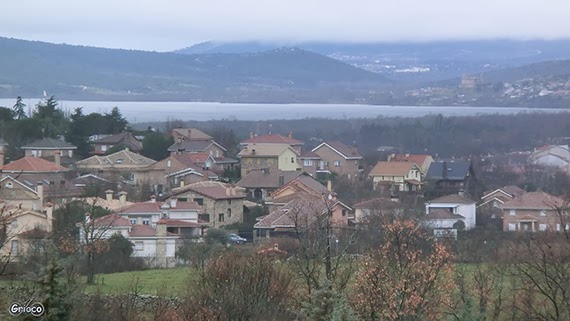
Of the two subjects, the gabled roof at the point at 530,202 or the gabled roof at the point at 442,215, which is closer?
the gabled roof at the point at 442,215

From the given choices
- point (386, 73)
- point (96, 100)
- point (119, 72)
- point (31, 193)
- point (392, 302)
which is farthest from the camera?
point (386, 73)

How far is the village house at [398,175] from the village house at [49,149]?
373 inches

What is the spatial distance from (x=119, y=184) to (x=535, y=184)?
1339cm

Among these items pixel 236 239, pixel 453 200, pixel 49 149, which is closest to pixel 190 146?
pixel 49 149

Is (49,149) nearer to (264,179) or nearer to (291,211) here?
(264,179)

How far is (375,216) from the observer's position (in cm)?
2778

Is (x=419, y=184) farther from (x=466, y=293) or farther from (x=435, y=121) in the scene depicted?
(x=435, y=121)

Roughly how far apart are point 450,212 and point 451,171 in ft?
27.1

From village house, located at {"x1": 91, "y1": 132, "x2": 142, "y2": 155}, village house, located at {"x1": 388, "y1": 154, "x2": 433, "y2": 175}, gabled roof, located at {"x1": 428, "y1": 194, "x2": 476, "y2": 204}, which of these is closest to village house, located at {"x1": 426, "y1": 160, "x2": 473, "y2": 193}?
village house, located at {"x1": 388, "y1": 154, "x2": 433, "y2": 175}

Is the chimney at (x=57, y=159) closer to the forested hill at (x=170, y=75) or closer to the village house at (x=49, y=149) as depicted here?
the village house at (x=49, y=149)

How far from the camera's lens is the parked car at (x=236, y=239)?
26.9 metres

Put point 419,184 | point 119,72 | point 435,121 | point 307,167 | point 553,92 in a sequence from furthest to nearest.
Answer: point 119,72 < point 553,92 < point 435,121 < point 307,167 < point 419,184

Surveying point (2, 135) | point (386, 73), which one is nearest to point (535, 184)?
point (2, 135)

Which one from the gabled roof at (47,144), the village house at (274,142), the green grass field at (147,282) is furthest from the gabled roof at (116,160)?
the green grass field at (147,282)
